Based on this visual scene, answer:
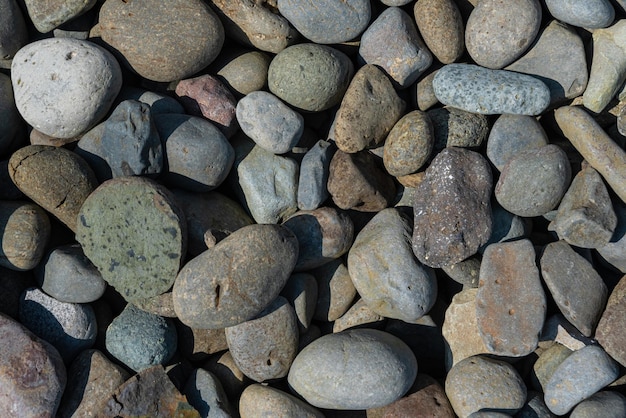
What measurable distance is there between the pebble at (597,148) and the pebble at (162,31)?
1.90m

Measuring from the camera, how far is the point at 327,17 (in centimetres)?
325

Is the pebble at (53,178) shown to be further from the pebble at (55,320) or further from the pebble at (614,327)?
the pebble at (614,327)

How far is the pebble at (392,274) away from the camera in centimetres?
312

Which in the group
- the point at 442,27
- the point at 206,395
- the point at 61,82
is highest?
the point at 442,27

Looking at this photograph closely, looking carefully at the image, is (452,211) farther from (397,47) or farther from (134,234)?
(134,234)

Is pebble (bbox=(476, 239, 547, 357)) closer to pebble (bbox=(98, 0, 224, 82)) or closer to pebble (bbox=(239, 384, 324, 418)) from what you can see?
pebble (bbox=(239, 384, 324, 418))

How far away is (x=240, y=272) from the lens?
2.99 meters

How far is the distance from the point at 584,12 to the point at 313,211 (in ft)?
5.60

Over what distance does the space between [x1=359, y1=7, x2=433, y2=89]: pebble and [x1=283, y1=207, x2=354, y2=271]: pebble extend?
81 centimetres

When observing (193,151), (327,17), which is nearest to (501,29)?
(327,17)

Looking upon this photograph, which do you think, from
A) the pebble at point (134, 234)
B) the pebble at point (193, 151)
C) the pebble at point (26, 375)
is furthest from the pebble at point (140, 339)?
the pebble at point (193, 151)

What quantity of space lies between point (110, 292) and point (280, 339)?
1.01 meters

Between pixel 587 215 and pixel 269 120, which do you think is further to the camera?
pixel 269 120

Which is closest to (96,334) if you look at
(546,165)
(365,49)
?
(365,49)
